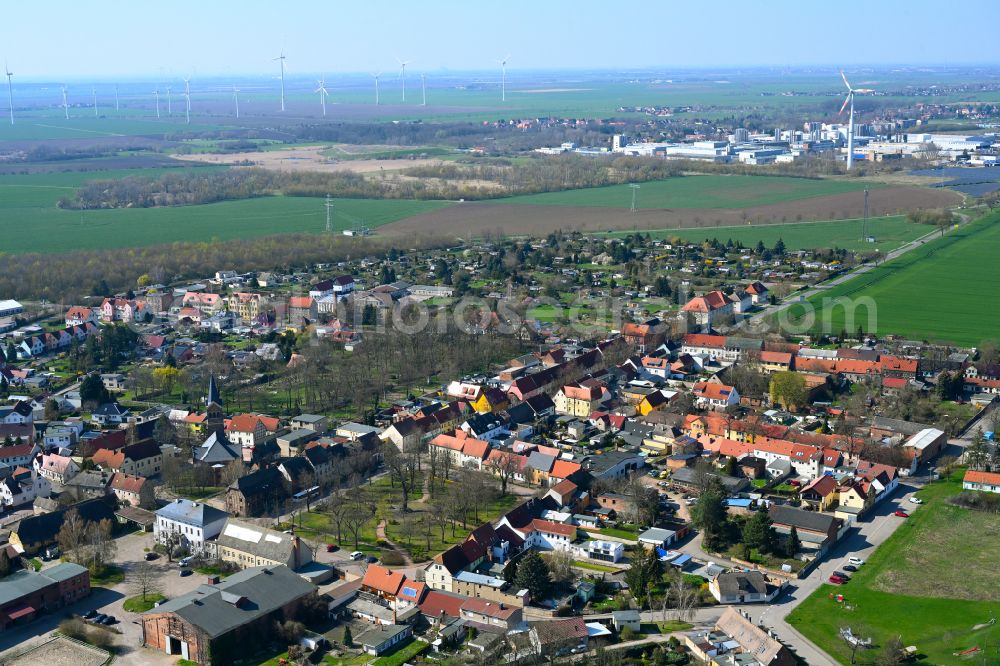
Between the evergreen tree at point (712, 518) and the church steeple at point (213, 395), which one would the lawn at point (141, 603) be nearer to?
the church steeple at point (213, 395)

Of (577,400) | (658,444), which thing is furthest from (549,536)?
(577,400)

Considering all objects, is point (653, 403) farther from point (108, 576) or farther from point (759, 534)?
point (108, 576)

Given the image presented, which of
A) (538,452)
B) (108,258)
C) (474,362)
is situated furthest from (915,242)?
(108,258)

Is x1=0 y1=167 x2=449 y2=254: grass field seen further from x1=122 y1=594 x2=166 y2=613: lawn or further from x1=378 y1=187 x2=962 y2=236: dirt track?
x1=122 y1=594 x2=166 y2=613: lawn

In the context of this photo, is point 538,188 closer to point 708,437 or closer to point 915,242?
point 915,242

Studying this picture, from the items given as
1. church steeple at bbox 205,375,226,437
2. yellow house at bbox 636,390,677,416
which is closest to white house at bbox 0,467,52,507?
church steeple at bbox 205,375,226,437

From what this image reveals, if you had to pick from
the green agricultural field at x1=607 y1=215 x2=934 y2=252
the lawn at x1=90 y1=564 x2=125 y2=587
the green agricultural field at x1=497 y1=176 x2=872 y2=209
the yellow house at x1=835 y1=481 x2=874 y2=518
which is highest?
the green agricultural field at x1=497 y1=176 x2=872 y2=209
